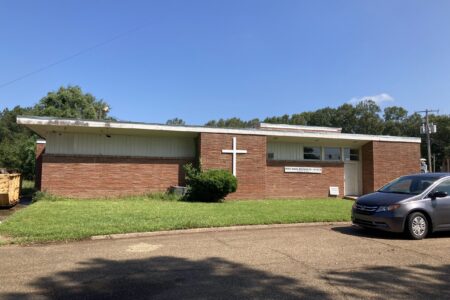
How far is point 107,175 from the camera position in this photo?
62.8 ft

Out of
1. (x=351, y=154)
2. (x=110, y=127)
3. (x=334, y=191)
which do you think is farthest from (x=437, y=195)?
(x=351, y=154)

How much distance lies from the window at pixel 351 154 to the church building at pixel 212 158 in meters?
0.06

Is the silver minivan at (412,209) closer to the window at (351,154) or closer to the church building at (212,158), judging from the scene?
the church building at (212,158)

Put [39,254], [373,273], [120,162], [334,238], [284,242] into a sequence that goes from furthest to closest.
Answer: [120,162] < [334,238] < [284,242] < [39,254] < [373,273]

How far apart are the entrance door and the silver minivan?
44.0 feet

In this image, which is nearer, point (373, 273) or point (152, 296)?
point (152, 296)

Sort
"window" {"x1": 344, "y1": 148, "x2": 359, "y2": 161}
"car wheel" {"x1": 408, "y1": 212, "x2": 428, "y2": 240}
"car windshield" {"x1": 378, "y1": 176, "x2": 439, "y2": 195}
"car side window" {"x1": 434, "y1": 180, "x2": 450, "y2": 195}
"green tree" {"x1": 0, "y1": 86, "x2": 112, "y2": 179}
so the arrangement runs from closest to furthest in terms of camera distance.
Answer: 1. "car wheel" {"x1": 408, "y1": 212, "x2": 428, "y2": 240}
2. "car side window" {"x1": 434, "y1": 180, "x2": 450, "y2": 195}
3. "car windshield" {"x1": 378, "y1": 176, "x2": 439, "y2": 195}
4. "window" {"x1": 344, "y1": 148, "x2": 359, "y2": 161}
5. "green tree" {"x1": 0, "y1": 86, "x2": 112, "y2": 179}

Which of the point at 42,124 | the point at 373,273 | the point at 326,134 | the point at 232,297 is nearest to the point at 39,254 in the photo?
the point at 232,297

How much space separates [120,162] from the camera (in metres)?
19.4

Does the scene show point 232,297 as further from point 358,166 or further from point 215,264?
point 358,166

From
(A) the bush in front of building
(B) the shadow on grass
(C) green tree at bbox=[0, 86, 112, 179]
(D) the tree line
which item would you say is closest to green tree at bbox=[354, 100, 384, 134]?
(D) the tree line

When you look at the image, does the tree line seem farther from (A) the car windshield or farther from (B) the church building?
(A) the car windshield

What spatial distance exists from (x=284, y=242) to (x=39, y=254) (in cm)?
492

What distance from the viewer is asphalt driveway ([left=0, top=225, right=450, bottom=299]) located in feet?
17.7
